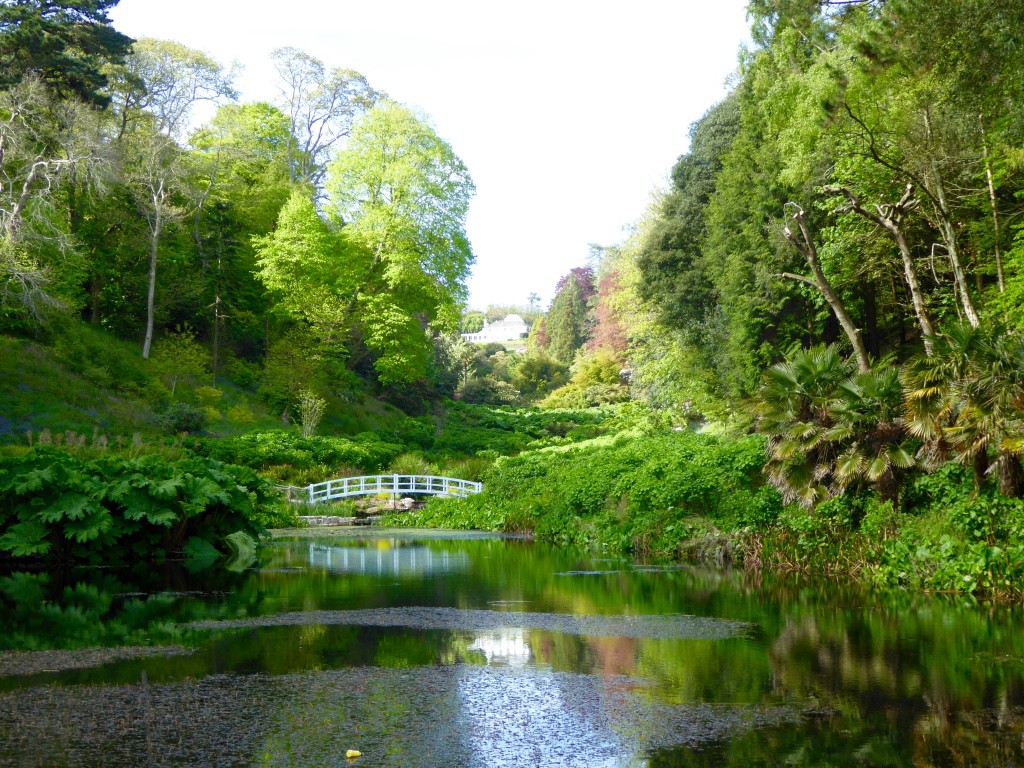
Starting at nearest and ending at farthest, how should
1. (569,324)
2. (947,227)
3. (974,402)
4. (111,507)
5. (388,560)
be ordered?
1. (974,402)
2. (111,507)
3. (388,560)
4. (947,227)
5. (569,324)

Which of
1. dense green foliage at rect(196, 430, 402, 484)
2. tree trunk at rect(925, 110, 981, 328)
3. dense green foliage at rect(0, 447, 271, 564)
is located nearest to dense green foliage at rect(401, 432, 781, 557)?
tree trunk at rect(925, 110, 981, 328)

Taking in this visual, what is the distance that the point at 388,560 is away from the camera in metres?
18.5

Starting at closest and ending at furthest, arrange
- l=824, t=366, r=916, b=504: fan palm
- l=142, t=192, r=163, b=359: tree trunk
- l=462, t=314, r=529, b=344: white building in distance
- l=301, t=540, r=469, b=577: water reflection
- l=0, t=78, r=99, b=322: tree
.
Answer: l=824, t=366, r=916, b=504: fan palm < l=301, t=540, r=469, b=577: water reflection < l=0, t=78, r=99, b=322: tree < l=142, t=192, r=163, b=359: tree trunk < l=462, t=314, r=529, b=344: white building in distance

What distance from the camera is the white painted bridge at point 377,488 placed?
29.7 meters

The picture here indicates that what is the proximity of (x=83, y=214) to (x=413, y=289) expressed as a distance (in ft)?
46.7

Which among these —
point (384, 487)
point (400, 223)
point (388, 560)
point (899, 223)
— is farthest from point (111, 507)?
point (400, 223)

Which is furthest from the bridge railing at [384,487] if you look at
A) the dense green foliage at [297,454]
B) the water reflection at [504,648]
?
the water reflection at [504,648]

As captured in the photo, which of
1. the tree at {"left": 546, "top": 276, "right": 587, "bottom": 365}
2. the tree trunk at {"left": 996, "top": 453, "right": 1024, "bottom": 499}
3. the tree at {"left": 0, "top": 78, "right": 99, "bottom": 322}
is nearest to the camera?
the tree trunk at {"left": 996, "top": 453, "right": 1024, "bottom": 499}

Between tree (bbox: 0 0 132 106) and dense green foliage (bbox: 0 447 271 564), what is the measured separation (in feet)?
66.8

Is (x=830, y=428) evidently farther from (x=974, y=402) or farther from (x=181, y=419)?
(x=181, y=419)

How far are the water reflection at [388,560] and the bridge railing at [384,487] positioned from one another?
7900 mm

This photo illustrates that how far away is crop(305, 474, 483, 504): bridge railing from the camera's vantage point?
30.0 m

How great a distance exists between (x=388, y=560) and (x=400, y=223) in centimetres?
2731

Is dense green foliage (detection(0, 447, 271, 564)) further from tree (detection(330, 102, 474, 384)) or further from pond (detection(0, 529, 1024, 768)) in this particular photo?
tree (detection(330, 102, 474, 384))
